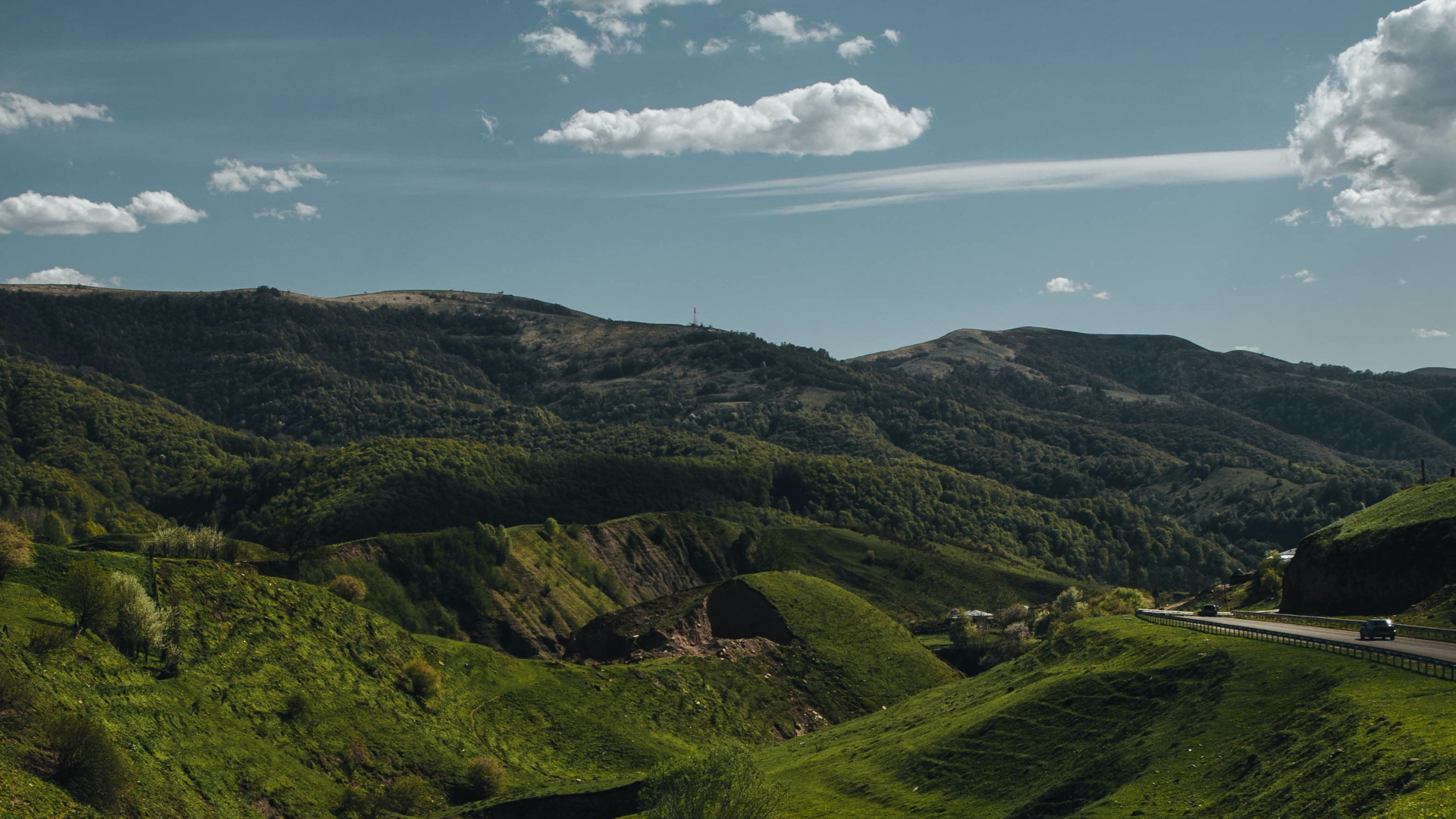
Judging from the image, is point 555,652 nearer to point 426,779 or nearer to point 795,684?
point 795,684

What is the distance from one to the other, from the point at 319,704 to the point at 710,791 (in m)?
29.8

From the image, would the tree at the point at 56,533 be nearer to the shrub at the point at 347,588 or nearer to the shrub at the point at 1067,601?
the shrub at the point at 347,588

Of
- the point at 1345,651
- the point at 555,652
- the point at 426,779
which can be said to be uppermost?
the point at 1345,651

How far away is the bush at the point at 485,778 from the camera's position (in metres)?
71.0

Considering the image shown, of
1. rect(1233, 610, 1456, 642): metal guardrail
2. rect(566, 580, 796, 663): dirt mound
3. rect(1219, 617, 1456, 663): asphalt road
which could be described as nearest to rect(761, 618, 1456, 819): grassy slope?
rect(1219, 617, 1456, 663): asphalt road

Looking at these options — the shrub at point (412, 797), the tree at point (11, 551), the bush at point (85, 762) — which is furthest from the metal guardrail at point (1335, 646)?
the tree at point (11, 551)

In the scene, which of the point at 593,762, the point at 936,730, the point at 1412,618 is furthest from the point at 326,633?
the point at 1412,618

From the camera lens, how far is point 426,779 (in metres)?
70.2

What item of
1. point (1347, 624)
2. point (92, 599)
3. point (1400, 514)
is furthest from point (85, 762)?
point (1400, 514)

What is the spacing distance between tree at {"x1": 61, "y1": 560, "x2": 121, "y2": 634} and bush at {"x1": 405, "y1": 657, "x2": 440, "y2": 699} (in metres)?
21.3

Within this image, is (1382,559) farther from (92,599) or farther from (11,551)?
(11,551)

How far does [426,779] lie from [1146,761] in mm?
42789

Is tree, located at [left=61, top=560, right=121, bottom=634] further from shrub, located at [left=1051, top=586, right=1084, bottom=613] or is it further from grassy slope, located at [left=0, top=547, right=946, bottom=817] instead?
shrub, located at [left=1051, top=586, right=1084, bottom=613]

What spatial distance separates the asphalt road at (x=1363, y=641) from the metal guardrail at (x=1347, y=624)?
2.05 ft
